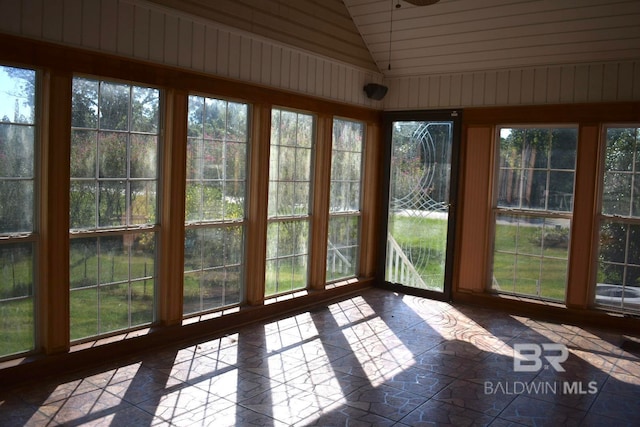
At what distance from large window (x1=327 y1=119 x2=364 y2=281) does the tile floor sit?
1407 mm

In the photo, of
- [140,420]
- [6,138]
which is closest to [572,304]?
[140,420]

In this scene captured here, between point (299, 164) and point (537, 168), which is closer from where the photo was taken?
point (299, 164)

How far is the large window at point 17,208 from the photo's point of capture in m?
3.79

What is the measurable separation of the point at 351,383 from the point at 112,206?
227cm

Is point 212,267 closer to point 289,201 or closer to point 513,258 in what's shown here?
point 289,201

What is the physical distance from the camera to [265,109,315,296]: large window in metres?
5.89

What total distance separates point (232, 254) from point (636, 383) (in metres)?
3.58

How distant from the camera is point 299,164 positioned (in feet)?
20.4

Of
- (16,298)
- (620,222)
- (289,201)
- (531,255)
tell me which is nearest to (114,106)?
(16,298)

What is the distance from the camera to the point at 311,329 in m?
5.49

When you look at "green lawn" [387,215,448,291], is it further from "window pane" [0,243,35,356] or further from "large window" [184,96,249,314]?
"window pane" [0,243,35,356]

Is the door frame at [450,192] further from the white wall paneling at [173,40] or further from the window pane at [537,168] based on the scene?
the white wall paneling at [173,40]

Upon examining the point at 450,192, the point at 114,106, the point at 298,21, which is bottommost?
the point at 450,192

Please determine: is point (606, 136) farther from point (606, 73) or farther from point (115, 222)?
point (115, 222)
